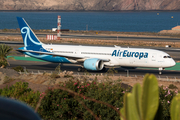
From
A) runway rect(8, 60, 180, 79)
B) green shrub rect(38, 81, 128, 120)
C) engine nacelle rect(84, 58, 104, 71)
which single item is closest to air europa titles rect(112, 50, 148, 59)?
engine nacelle rect(84, 58, 104, 71)

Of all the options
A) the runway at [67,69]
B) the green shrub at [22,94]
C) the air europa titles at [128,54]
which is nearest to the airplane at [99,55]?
the air europa titles at [128,54]

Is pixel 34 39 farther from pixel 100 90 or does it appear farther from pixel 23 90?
pixel 100 90

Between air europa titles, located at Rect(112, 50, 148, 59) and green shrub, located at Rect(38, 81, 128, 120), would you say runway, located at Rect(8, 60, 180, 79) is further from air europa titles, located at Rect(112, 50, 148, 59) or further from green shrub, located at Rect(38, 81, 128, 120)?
green shrub, located at Rect(38, 81, 128, 120)

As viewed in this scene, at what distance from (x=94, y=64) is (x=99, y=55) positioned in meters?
2.35

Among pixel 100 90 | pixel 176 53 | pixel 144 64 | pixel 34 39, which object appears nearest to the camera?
pixel 100 90

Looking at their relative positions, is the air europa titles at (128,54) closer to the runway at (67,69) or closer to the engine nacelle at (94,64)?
the engine nacelle at (94,64)

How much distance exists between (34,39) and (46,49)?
3.51 meters

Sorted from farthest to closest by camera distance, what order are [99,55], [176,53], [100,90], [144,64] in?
[176,53], [99,55], [144,64], [100,90]

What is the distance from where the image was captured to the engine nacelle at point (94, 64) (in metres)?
36.6

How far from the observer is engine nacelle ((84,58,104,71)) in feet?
120

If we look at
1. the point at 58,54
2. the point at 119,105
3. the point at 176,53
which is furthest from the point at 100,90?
the point at 176,53

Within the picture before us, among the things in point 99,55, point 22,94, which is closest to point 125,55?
point 99,55

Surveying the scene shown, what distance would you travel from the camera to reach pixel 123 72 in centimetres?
3859

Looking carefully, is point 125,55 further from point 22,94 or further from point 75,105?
point 75,105
